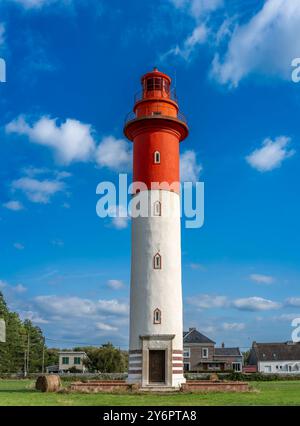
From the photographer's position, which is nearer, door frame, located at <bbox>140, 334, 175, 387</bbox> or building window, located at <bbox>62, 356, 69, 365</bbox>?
door frame, located at <bbox>140, 334, 175, 387</bbox>

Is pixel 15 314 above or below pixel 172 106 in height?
below

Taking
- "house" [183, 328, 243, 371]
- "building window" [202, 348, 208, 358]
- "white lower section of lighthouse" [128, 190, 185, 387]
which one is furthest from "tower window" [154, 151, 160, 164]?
"building window" [202, 348, 208, 358]

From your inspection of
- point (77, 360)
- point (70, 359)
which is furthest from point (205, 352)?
point (70, 359)

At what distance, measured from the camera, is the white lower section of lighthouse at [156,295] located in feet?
95.9

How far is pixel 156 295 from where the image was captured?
97.7 ft

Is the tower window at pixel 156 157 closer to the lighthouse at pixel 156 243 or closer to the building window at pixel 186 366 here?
the lighthouse at pixel 156 243

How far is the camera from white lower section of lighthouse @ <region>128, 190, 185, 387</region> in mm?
29219

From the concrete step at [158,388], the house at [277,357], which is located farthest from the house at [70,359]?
the concrete step at [158,388]

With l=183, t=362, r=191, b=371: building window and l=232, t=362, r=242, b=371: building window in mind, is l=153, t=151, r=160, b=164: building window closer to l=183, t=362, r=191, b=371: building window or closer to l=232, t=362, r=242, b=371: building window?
l=183, t=362, r=191, b=371: building window

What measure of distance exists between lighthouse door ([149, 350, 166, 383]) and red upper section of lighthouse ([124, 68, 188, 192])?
951 centimetres
